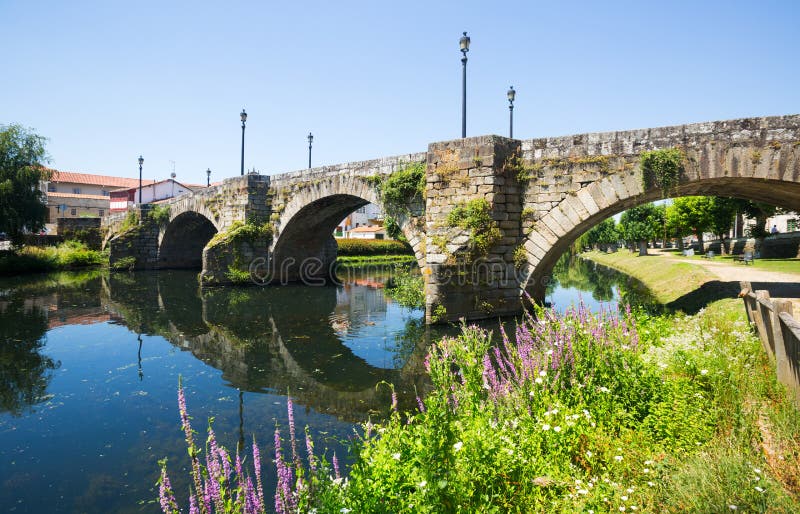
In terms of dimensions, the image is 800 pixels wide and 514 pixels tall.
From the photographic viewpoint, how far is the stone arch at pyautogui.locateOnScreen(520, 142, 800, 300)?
9.26 m

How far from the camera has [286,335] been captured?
39.2 feet

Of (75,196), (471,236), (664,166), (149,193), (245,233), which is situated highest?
(75,196)

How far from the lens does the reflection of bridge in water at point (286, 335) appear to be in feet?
25.4

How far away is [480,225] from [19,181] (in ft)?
90.3

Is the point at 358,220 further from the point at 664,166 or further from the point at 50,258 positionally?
the point at 664,166

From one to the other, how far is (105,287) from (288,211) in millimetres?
9341

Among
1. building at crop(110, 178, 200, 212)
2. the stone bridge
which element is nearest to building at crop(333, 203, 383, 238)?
building at crop(110, 178, 200, 212)

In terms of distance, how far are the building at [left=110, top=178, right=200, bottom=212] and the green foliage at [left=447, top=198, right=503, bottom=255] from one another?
5535cm

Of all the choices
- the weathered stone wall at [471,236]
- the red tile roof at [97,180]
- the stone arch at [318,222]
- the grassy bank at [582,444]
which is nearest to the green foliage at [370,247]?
the stone arch at [318,222]

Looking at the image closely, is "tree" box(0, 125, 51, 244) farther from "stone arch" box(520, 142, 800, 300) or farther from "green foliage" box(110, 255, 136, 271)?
"stone arch" box(520, 142, 800, 300)

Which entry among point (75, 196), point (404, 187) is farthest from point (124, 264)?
point (75, 196)

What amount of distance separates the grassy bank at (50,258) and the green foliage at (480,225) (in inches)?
1028

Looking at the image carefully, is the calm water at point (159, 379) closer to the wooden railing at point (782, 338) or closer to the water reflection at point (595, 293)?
the water reflection at point (595, 293)

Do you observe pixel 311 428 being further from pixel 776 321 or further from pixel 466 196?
pixel 466 196
